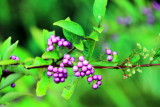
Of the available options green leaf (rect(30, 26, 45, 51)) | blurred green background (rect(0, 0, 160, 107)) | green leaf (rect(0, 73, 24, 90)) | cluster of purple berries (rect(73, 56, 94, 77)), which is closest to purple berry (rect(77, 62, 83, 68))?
cluster of purple berries (rect(73, 56, 94, 77))

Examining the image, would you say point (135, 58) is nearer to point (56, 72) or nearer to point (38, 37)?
point (56, 72)

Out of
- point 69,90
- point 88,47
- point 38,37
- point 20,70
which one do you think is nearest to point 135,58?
point 88,47

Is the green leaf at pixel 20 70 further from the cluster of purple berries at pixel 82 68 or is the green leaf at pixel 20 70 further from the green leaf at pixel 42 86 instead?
the cluster of purple berries at pixel 82 68

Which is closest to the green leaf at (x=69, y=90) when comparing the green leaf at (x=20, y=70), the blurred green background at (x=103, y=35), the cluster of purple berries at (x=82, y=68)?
the cluster of purple berries at (x=82, y=68)

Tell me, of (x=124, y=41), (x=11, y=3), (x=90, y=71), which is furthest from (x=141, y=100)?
(x=90, y=71)

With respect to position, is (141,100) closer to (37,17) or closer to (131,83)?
(131,83)

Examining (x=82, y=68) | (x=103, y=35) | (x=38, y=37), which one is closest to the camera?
(x=82, y=68)
